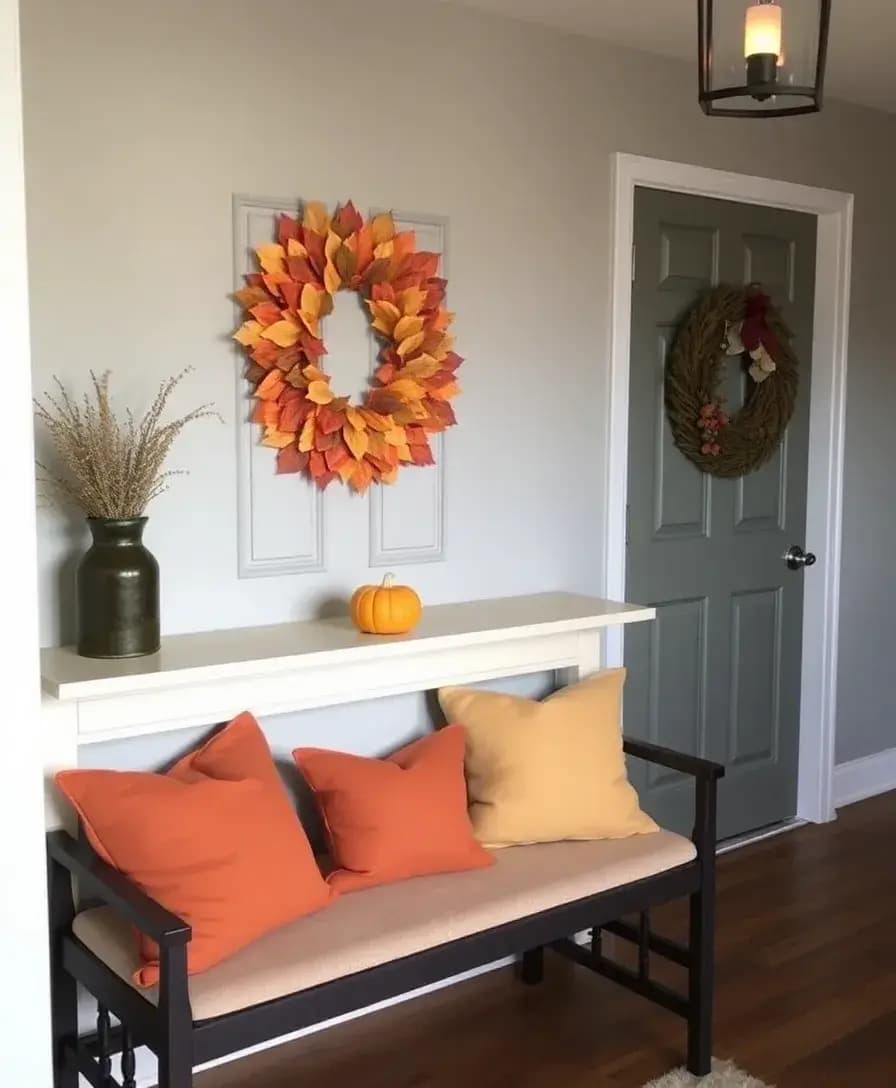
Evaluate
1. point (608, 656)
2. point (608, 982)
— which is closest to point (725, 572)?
point (608, 656)

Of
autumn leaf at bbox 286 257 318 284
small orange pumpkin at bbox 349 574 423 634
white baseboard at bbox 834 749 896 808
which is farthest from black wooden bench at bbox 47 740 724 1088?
white baseboard at bbox 834 749 896 808

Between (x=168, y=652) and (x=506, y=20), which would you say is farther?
(x=506, y=20)

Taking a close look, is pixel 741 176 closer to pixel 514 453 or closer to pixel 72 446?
pixel 514 453

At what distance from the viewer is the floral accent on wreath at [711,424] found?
3.52 metres

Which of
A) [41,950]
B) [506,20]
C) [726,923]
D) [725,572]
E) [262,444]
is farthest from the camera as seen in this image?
[725,572]

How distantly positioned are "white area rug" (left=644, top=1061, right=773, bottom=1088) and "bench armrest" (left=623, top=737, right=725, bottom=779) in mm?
629

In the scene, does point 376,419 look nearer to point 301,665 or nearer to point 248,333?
point 248,333

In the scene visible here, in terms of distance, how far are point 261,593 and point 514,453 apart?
2.62 feet

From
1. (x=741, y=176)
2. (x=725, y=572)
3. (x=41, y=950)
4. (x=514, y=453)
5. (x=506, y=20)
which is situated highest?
(x=506, y=20)

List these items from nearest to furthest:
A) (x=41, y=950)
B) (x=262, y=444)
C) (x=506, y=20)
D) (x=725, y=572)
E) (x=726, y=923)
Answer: (x=41, y=950), (x=262, y=444), (x=506, y=20), (x=726, y=923), (x=725, y=572)

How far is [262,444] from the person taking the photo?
8.54ft

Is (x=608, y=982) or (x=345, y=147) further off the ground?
(x=345, y=147)

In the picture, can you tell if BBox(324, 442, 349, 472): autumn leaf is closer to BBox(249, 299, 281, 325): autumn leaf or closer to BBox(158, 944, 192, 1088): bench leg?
BBox(249, 299, 281, 325): autumn leaf

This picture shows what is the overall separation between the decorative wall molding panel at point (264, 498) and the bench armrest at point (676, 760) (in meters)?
0.86
